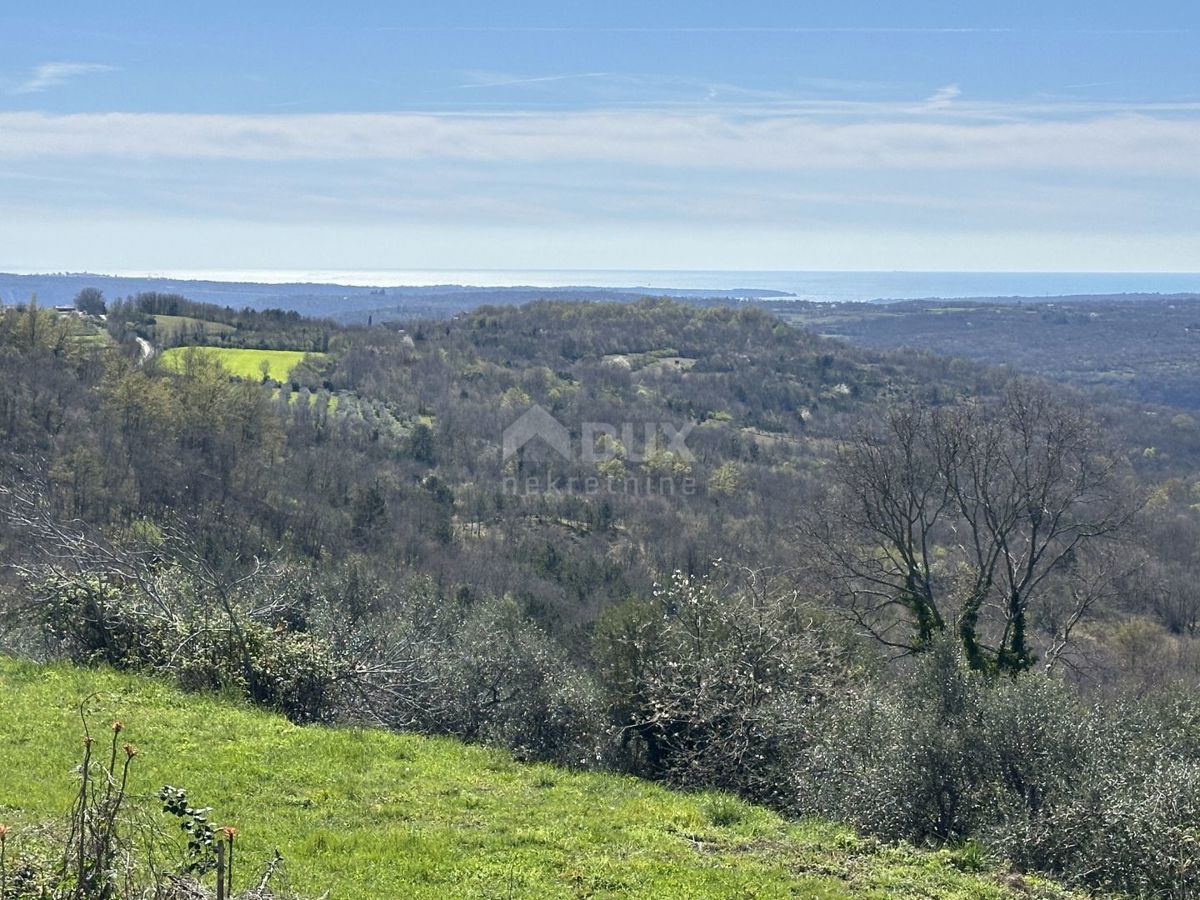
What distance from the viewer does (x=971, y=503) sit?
21.6 meters

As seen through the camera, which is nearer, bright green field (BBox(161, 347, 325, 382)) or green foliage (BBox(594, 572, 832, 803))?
green foliage (BBox(594, 572, 832, 803))

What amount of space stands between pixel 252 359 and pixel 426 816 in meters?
90.6

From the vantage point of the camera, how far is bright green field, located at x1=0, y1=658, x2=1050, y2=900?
8141 mm

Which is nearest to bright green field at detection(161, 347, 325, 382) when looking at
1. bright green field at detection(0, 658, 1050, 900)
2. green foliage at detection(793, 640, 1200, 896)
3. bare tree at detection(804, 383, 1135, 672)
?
bare tree at detection(804, 383, 1135, 672)

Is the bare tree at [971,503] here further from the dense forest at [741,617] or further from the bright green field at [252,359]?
the bright green field at [252,359]

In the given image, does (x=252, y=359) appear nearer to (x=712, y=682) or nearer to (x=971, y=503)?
(x=971, y=503)

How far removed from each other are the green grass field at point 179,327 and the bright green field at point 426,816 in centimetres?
8677

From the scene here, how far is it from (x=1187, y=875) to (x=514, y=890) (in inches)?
224

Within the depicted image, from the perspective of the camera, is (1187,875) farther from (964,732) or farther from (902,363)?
(902,363)

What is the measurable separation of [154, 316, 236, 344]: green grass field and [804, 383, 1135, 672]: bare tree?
267 ft

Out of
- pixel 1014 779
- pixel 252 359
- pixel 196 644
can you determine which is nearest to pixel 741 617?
pixel 1014 779

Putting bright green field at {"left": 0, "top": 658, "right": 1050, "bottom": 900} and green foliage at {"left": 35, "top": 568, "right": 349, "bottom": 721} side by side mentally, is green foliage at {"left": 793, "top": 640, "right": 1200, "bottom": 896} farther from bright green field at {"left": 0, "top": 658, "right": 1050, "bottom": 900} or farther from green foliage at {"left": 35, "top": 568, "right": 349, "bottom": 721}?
green foliage at {"left": 35, "top": 568, "right": 349, "bottom": 721}

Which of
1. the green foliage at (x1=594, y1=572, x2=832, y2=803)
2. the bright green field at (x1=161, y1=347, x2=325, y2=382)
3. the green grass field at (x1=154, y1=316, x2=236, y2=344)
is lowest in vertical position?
the green foliage at (x1=594, y1=572, x2=832, y2=803)

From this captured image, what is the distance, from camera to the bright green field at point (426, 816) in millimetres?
8141
